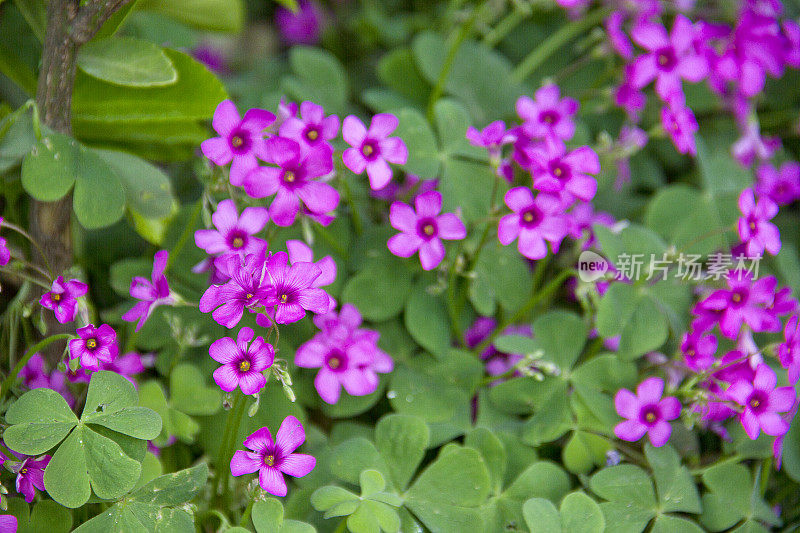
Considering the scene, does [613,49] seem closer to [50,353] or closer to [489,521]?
[489,521]

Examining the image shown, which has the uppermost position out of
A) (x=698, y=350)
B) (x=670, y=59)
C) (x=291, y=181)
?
(x=670, y=59)

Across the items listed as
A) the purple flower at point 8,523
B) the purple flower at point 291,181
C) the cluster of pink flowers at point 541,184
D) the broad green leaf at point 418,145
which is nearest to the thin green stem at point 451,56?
the broad green leaf at point 418,145

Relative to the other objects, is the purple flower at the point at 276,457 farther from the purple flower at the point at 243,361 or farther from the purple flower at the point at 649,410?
the purple flower at the point at 649,410

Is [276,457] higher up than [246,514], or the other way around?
[276,457]

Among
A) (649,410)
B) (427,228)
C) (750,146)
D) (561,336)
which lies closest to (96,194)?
(427,228)

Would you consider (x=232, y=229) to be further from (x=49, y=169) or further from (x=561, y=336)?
(x=561, y=336)

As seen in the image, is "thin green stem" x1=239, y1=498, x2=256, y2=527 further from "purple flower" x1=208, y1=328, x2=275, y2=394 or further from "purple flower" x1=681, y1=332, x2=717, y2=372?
"purple flower" x1=681, y1=332, x2=717, y2=372
